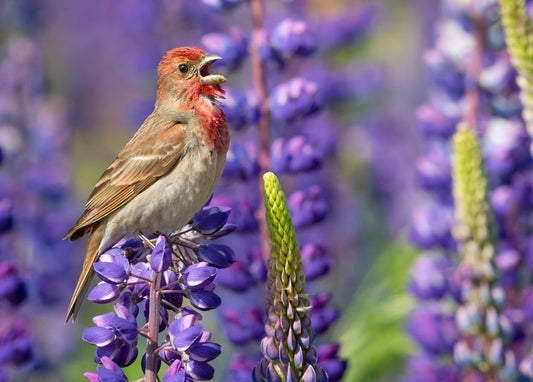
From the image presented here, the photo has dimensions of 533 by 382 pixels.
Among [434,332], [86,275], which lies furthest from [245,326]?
[434,332]

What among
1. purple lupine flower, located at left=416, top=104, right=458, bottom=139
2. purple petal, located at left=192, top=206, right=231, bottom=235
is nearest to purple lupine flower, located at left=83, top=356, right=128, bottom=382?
purple petal, located at left=192, top=206, right=231, bottom=235

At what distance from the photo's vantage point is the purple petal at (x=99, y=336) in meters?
3.15

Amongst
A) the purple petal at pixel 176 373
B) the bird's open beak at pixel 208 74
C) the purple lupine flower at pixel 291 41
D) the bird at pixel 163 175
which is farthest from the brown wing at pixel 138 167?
the purple petal at pixel 176 373

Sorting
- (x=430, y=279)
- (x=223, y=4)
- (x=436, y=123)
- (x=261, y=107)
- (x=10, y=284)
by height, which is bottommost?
(x=430, y=279)

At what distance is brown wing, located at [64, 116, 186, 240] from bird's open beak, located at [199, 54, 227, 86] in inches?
10.0

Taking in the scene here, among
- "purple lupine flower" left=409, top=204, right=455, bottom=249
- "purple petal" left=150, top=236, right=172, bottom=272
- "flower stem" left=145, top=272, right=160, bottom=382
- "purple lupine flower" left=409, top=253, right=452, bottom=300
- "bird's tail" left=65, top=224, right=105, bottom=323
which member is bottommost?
"purple lupine flower" left=409, top=253, right=452, bottom=300

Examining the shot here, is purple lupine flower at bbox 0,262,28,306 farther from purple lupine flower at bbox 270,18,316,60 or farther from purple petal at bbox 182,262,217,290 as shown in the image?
purple petal at bbox 182,262,217,290

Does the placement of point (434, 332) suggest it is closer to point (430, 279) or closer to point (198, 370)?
point (430, 279)

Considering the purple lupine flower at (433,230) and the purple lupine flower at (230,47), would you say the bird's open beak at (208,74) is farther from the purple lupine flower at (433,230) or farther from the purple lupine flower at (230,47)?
the purple lupine flower at (433,230)

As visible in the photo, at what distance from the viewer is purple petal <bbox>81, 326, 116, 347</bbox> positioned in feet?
10.3

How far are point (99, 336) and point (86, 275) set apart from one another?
788 millimetres

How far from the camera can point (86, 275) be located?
3922 mm

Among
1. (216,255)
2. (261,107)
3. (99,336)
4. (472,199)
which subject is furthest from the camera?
(261,107)

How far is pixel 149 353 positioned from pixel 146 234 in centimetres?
109
